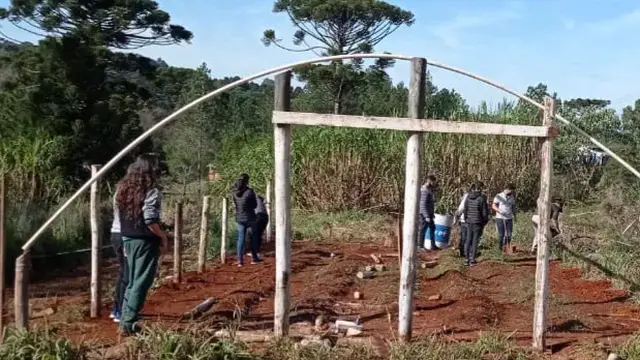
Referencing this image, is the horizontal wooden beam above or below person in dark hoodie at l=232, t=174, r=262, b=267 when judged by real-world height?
above

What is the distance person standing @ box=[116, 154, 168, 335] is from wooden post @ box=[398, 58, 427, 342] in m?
1.98

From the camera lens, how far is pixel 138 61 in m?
29.2

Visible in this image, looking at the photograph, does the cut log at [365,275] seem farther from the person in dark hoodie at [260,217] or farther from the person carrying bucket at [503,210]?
the person carrying bucket at [503,210]

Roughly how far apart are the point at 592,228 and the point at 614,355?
915cm

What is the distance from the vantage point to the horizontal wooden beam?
6352 millimetres

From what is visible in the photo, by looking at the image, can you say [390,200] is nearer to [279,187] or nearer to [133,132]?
[133,132]

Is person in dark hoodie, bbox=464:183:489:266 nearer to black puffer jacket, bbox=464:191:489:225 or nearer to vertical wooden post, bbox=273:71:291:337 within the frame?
black puffer jacket, bbox=464:191:489:225

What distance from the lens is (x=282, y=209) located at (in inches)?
262

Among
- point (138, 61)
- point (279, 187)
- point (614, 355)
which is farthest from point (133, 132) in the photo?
point (614, 355)

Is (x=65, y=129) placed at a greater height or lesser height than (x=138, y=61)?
lesser

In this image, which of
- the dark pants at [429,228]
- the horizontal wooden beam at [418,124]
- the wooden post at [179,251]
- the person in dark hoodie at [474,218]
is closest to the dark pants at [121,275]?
the horizontal wooden beam at [418,124]

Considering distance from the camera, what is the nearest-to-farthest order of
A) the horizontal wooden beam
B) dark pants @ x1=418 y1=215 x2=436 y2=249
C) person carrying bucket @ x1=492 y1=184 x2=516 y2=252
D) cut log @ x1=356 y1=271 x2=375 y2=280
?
the horizontal wooden beam, cut log @ x1=356 y1=271 x2=375 y2=280, person carrying bucket @ x1=492 y1=184 x2=516 y2=252, dark pants @ x1=418 y1=215 x2=436 y2=249

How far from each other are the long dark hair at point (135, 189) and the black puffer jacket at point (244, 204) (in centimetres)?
490

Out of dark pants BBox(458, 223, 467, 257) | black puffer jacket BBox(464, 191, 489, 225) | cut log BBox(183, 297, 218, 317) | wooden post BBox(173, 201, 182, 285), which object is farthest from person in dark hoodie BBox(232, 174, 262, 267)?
dark pants BBox(458, 223, 467, 257)
